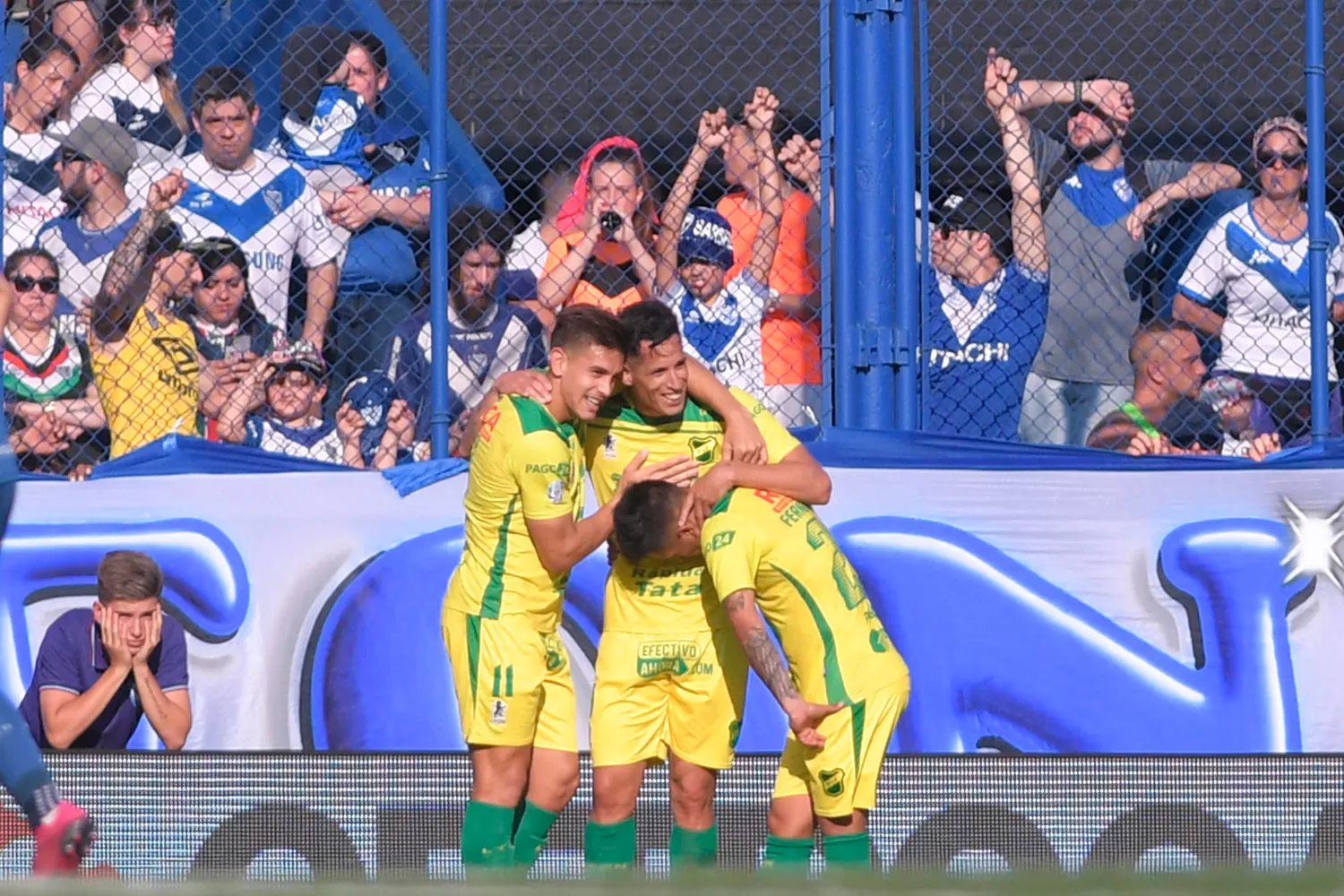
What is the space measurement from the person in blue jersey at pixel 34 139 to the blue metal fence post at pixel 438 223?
5.23 feet

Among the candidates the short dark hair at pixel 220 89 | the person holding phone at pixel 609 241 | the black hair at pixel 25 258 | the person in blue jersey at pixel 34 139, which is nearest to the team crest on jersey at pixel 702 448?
the person holding phone at pixel 609 241

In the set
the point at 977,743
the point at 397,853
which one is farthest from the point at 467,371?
the point at 977,743

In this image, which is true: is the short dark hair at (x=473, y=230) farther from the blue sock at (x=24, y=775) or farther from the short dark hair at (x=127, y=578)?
the blue sock at (x=24, y=775)

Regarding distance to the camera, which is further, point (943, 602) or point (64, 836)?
point (943, 602)

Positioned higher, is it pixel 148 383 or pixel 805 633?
pixel 148 383

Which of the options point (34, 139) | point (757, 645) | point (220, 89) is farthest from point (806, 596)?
point (34, 139)

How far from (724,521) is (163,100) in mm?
3564

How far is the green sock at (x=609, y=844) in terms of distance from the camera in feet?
19.1

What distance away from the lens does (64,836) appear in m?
4.55

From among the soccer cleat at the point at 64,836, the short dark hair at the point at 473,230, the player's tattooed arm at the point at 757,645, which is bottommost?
the soccer cleat at the point at 64,836

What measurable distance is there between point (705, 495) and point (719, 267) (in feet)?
6.50

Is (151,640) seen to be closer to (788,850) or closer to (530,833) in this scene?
(530,833)

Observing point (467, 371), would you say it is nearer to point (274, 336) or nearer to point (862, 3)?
point (274, 336)

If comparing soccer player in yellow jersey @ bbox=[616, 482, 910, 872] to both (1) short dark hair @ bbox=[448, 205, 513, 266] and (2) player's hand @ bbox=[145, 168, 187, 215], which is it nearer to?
(1) short dark hair @ bbox=[448, 205, 513, 266]
